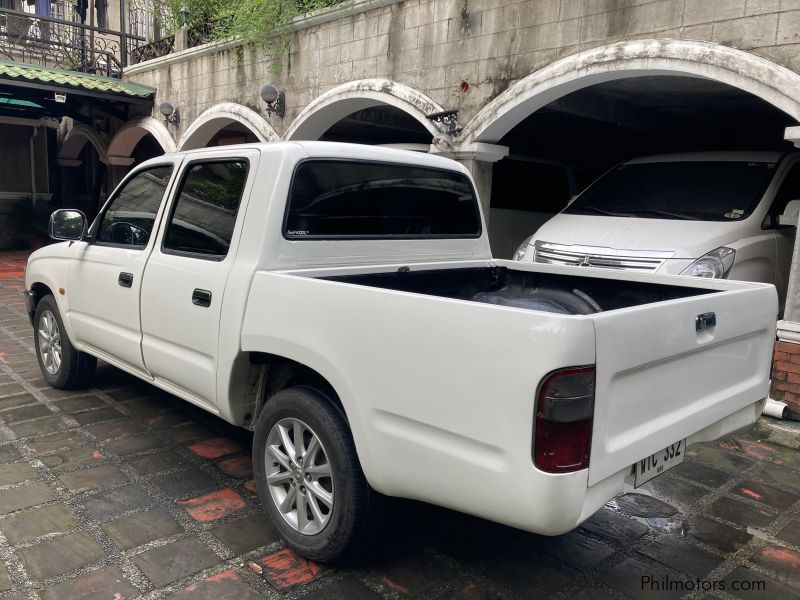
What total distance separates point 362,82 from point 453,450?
270 inches

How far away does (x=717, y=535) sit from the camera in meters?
3.12

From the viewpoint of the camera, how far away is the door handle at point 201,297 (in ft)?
10.3

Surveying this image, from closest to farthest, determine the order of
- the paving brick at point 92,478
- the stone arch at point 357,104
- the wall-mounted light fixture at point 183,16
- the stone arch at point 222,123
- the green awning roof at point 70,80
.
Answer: the paving brick at point 92,478 < the stone arch at point 357,104 < the stone arch at point 222,123 < the green awning roof at point 70,80 < the wall-mounted light fixture at point 183,16

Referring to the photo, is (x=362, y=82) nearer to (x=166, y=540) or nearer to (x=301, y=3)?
(x=301, y=3)

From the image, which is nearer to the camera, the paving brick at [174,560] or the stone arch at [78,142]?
the paving brick at [174,560]

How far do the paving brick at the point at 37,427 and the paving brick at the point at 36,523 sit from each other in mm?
1113

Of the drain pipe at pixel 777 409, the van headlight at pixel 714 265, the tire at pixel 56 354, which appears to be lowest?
the drain pipe at pixel 777 409

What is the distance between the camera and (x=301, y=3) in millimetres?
9297

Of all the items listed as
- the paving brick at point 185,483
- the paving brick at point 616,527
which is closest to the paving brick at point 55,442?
the paving brick at point 185,483

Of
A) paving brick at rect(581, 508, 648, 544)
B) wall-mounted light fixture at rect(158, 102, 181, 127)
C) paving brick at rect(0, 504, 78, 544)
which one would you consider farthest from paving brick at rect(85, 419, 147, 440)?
wall-mounted light fixture at rect(158, 102, 181, 127)

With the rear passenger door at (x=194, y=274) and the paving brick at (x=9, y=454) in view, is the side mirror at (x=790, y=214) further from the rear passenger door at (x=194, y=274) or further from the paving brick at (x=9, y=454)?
the paving brick at (x=9, y=454)

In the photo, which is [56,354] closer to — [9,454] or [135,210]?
[9,454]

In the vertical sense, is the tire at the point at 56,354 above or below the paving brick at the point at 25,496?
above

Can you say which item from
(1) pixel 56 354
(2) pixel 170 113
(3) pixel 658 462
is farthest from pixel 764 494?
(2) pixel 170 113
